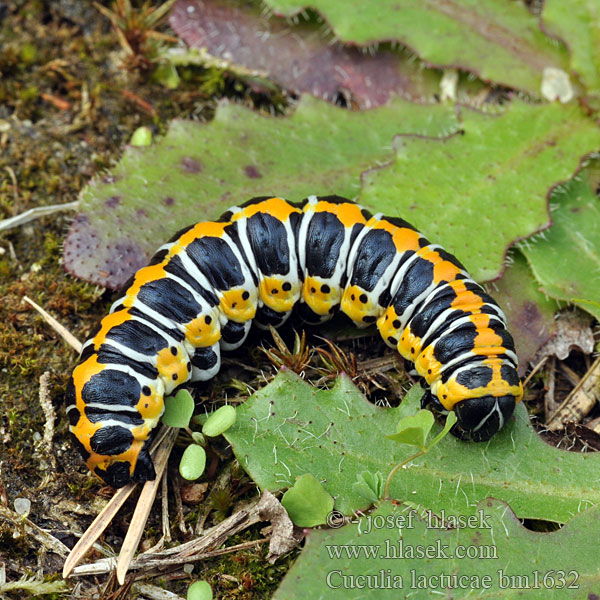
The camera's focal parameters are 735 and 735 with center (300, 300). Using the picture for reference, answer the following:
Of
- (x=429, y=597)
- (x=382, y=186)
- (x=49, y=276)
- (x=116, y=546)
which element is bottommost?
(x=116, y=546)

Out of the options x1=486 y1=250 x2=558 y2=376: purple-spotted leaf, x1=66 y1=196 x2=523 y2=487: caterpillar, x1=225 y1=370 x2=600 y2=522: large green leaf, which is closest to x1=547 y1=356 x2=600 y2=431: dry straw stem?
x1=486 y1=250 x2=558 y2=376: purple-spotted leaf

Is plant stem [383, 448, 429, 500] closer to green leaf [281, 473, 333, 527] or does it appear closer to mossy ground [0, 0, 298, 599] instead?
green leaf [281, 473, 333, 527]

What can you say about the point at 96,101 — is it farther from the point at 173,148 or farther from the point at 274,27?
the point at 274,27

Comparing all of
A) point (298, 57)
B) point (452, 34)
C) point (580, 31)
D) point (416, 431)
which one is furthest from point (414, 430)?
point (580, 31)

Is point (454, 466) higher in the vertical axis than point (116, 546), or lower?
higher

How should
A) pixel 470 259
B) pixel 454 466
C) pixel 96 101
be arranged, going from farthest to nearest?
pixel 96 101 → pixel 470 259 → pixel 454 466

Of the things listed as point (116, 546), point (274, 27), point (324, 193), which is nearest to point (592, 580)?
point (116, 546)

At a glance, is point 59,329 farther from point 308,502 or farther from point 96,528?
point 308,502
